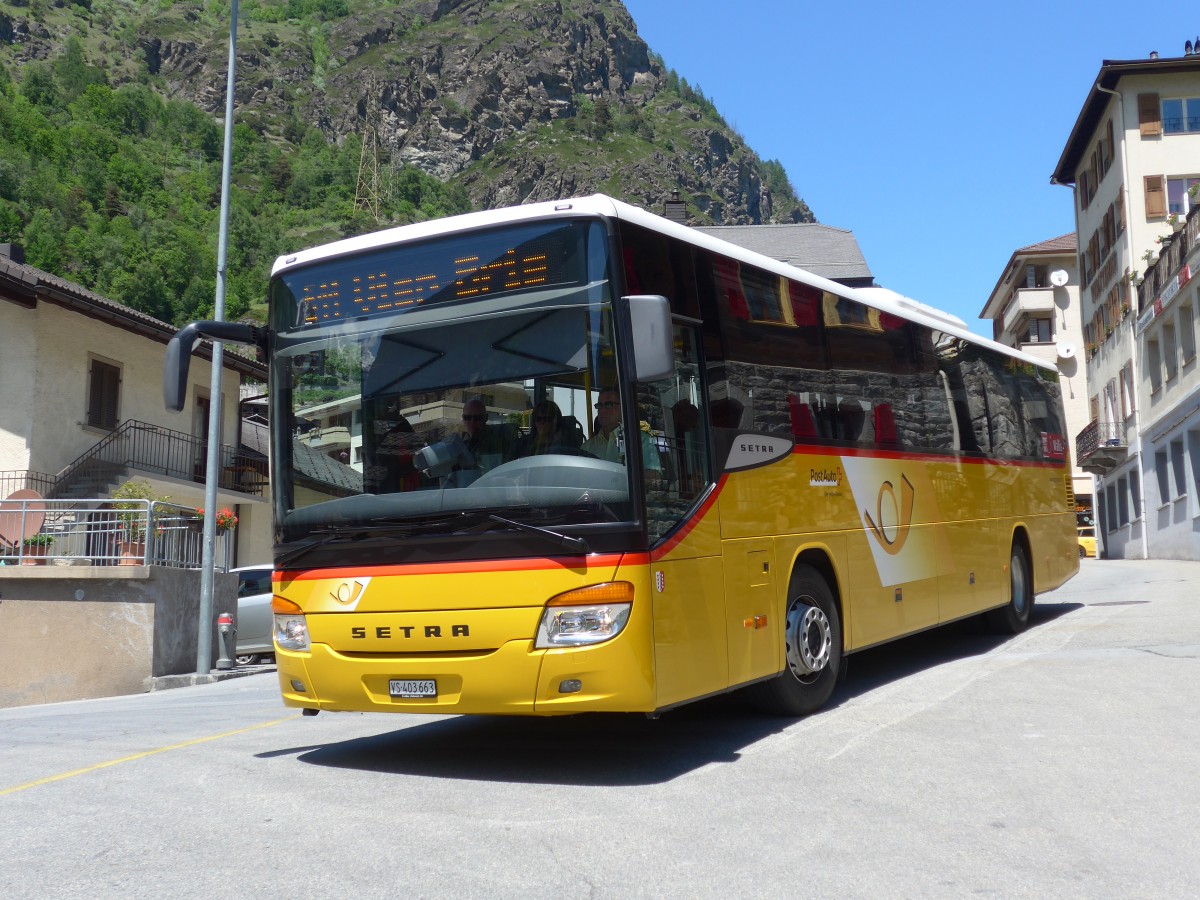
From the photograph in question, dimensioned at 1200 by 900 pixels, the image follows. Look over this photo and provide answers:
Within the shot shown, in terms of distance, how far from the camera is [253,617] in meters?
21.7

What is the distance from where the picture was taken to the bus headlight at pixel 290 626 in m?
7.01

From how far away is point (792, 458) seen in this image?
816cm

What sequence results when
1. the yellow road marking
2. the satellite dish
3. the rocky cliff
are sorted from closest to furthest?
the yellow road marking, the satellite dish, the rocky cliff

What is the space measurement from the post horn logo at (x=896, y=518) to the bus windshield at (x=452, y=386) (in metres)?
3.59

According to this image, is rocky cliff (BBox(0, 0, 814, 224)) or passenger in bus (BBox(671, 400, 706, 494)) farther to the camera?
rocky cliff (BBox(0, 0, 814, 224))

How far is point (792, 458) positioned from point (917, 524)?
2473 mm

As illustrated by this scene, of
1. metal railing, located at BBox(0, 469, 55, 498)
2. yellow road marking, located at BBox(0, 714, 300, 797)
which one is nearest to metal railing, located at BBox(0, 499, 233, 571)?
metal railing, located at BBox(0, 469, 55, 498)

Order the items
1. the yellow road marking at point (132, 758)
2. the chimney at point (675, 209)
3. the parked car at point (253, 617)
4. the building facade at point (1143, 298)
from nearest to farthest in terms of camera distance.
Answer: the yellow road marking at point (132, 758)
the parked car at point (253, 617)
the building facade at point (1143, 298)
the chimney at point (675, 209)

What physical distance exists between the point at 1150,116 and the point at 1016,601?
3435cm

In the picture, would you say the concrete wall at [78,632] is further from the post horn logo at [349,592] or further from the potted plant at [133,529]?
the post horn logo at [349,592]

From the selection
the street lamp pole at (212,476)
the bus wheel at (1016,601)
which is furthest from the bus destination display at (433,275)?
the street lamp pole at (212,476)

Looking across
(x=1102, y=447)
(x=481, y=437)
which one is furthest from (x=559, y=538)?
(x=1102, y=447)

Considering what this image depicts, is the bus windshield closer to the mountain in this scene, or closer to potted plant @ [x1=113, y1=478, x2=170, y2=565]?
potted plant @ [x1=113, y1=478, x2=170, y2=565]

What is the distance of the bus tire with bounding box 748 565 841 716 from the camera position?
7.99 meters
